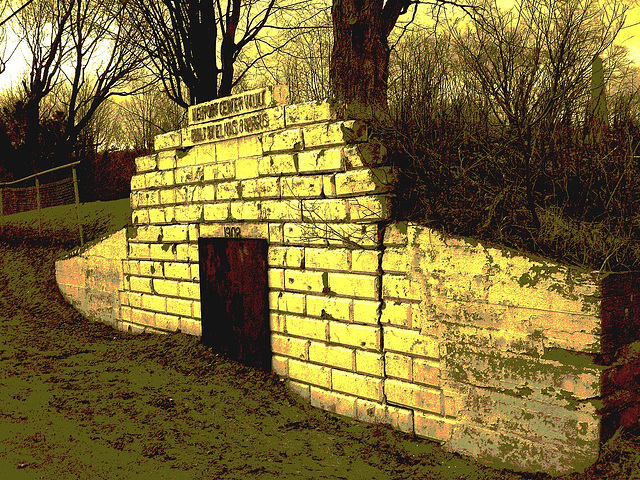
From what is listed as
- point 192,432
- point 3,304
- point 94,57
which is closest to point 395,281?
point 192,432

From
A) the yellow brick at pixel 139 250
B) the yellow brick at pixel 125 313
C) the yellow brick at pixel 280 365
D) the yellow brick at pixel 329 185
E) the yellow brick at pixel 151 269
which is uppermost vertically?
the yellow brick at pixel 329 185

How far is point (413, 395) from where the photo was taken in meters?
3.70

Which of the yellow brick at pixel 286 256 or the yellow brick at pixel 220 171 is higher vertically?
the yellow brick at pixel 220 171

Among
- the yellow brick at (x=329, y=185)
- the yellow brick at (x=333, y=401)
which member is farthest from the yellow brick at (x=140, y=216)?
the yellow brick at (x=333, y=401)

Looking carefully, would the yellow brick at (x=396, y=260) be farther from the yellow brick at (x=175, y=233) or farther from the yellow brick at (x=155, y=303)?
the yellow brick at (x=155, y=303)

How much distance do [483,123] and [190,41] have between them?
8.63 meters

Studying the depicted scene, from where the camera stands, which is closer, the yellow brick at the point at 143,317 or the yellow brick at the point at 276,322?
the yellow brick at the point at 276,322

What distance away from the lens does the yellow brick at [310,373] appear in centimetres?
430

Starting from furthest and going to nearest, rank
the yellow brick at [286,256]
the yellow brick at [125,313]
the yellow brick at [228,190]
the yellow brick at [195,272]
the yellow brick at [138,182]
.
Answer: the yellow brick at [125,313] < the yellow brick at [138,182] < the yellow brick at [195,272] < the yellow brick at [228,190] < the yellow brick at [286,256]

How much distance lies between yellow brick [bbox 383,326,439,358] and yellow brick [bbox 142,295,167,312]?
3.05 meters

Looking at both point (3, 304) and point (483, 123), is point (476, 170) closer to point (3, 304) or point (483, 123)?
point (483, 123)

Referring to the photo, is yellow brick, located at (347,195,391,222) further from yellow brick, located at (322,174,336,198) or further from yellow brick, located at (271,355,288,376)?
yellow brick, located at (271,355,288,376)

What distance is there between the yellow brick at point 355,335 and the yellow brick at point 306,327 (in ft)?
0.30

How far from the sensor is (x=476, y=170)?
3.66 m
